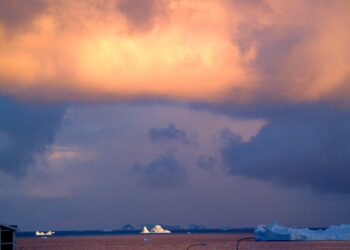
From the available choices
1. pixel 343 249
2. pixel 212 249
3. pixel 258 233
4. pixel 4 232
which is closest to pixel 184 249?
pixel 212 249

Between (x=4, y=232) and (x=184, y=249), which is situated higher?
(x=184, y=249)

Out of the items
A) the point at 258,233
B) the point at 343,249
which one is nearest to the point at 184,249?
the point at 258,233

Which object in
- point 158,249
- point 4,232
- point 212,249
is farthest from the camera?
point 158,249

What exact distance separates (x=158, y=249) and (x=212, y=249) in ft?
64.7

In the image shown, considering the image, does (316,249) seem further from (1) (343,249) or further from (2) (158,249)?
(2) (158,249)

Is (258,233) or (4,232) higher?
(258,233)

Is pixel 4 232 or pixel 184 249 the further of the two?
pixel 184 249

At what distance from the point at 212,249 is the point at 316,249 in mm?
27131

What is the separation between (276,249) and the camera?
625 ft

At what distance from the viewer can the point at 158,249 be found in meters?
198

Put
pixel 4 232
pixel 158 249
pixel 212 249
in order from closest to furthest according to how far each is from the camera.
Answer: pixel 4 232 → pixel 212 249 → pixel 158 249

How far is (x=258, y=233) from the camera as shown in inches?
7849

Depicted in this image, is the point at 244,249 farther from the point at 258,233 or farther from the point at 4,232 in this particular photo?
the point at 4,232

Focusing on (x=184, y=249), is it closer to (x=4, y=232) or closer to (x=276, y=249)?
(x=276, y=249)
